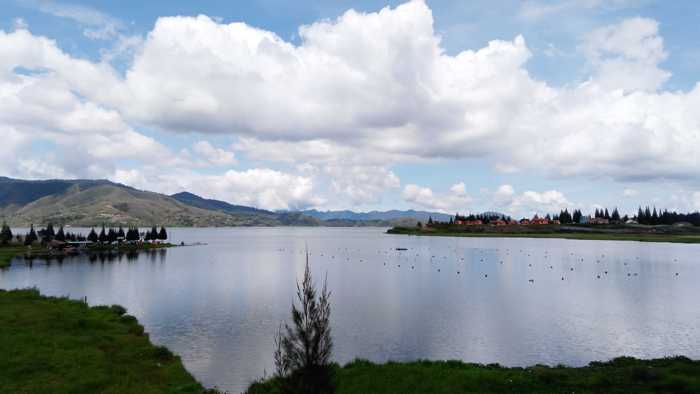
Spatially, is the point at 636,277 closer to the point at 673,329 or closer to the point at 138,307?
the point at 673,329

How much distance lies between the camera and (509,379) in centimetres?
3017

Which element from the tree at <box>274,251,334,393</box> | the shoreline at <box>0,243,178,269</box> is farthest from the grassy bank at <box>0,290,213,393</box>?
the shoreline at <box>0,243,178,269</box>

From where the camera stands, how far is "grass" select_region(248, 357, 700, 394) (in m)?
28.5

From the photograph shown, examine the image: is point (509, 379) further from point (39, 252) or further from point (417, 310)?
point (39, 252)

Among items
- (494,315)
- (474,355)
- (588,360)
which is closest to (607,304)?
(494,315)

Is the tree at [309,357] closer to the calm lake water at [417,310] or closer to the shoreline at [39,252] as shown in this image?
the calm lake water at [417,310]

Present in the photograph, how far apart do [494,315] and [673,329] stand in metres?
20.4

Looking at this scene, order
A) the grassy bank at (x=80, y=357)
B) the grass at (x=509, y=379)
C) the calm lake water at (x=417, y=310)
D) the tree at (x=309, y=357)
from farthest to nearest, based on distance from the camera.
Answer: the calm lake water at (x=417, y=310), the grassy bank at (x=80, y=357), the grass at (x=509, y=379), the tree at (x=309, y=357)

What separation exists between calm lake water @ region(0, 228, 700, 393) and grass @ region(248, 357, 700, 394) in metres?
6.70

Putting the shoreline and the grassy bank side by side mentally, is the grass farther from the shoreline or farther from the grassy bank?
the shoreline

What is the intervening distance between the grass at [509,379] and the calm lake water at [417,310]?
6.70 meters

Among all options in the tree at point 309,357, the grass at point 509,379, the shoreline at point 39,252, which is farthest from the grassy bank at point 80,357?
the shoreline at point 39,252

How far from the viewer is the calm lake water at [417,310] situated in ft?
141

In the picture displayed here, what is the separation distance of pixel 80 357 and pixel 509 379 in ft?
106
